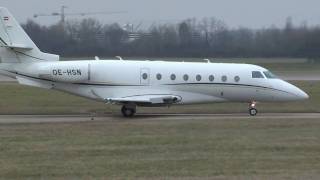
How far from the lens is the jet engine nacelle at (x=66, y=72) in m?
29.0

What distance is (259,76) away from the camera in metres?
30.1

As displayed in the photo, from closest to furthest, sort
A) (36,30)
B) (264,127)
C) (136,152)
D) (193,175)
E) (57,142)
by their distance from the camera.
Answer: (193,175) → (136,152) → (57,142) → (264,127) → (36,30)

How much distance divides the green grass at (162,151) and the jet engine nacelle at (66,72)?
5512 millimetres

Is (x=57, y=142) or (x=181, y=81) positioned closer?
(x=57, y=142)

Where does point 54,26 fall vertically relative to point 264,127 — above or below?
above

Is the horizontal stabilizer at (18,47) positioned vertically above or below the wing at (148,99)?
above

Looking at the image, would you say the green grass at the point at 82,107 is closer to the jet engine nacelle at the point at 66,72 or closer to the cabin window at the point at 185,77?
the jet engine nacelle at the point at 66,72

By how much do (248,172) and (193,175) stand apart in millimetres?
1017

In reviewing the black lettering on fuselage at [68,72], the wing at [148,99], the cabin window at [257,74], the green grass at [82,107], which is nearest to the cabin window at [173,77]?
the wing at [148,99]

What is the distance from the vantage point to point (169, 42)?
198 ft

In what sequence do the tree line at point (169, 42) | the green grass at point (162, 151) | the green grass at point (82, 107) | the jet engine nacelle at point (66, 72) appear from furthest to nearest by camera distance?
the tree line at point (169, 42), the green grass at point (82, 107), the jet engine nacelle at point (66, 72), the green grass at point (162, 151)

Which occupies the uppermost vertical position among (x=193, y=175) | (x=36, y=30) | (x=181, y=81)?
(x=36, y=30)

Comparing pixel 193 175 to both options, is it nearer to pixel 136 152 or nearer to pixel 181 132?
pixel 136 152

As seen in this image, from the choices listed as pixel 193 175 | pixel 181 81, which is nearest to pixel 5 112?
pixel 181 81
